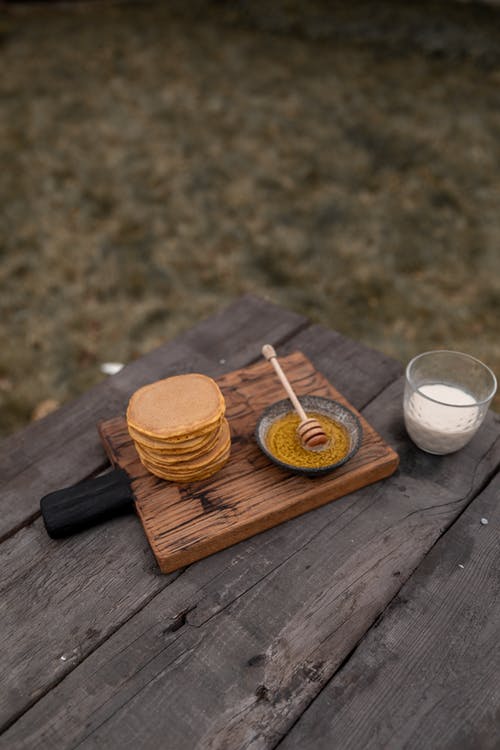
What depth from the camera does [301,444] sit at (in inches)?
58.2

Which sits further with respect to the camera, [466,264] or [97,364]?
[466,264]

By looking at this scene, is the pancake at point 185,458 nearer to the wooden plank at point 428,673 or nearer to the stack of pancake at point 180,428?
the stack of pancake at point 180,428

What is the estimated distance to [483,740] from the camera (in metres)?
1.07

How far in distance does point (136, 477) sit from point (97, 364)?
65.6 inches

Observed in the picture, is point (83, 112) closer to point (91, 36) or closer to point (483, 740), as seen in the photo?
point (91, 36)

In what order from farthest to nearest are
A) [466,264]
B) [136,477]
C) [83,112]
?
[83,112] → [466,264] → [136,477]

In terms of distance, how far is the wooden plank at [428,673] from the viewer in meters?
1.08

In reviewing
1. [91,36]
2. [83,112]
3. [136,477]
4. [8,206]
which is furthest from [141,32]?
[136,477]

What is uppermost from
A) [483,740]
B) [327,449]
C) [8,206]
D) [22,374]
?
[327,449]

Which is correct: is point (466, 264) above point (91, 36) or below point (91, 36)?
below

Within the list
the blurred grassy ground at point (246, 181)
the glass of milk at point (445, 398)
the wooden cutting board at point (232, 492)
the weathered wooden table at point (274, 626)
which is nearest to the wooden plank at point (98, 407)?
the weathered wooden table at point (274, 626)

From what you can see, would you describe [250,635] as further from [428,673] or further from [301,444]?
[301,444]

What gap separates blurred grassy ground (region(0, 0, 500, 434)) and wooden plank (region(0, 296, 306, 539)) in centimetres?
109

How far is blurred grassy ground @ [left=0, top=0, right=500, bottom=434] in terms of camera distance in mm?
3236
